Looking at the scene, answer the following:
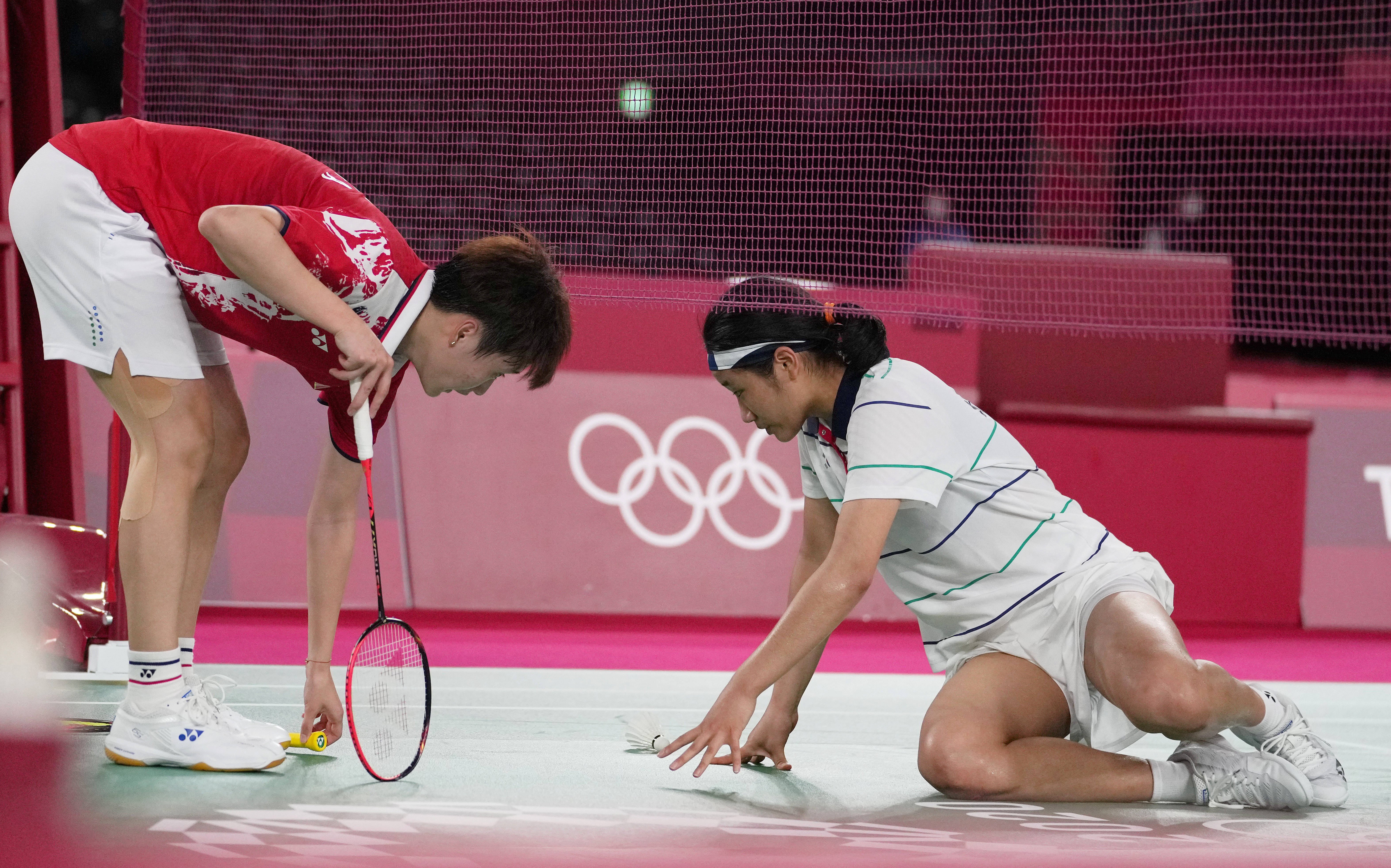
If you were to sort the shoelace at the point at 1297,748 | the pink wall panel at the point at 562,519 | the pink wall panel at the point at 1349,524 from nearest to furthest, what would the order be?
1. the shoelace at the point at 1297,748
2. the pink wall panel at the point at 562,519
3. the pink wall panel at the point at 1349,524

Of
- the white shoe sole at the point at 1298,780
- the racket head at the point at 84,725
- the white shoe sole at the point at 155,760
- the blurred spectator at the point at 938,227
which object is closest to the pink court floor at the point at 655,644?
the racket head at the point at 84,725

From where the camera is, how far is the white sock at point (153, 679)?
2.80m

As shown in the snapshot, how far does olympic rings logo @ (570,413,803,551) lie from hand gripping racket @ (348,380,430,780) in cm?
327

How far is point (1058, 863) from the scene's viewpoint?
2.20 m

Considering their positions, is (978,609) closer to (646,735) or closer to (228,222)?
(646,735)

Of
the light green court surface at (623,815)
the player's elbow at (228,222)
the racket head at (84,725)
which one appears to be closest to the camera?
the light green court surface at (623,815)

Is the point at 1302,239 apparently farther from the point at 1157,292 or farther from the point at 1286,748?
the point at 1286,748

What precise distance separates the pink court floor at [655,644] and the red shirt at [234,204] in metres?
2.11

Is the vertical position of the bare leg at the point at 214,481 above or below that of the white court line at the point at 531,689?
above

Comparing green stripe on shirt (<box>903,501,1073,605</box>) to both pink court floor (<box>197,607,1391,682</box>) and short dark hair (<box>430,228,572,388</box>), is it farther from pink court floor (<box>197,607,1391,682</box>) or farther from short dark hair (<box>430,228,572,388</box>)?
pink court floor (<box>197,607,1391,682</box>)

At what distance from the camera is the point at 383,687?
10.2ft

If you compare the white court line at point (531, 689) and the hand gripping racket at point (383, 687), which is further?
the white court line at point (531, 689)

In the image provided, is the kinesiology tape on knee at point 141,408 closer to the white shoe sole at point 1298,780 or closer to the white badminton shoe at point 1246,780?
the white badminton shoe at point 1246,780

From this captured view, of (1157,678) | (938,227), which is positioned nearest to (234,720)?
(1157,678)
